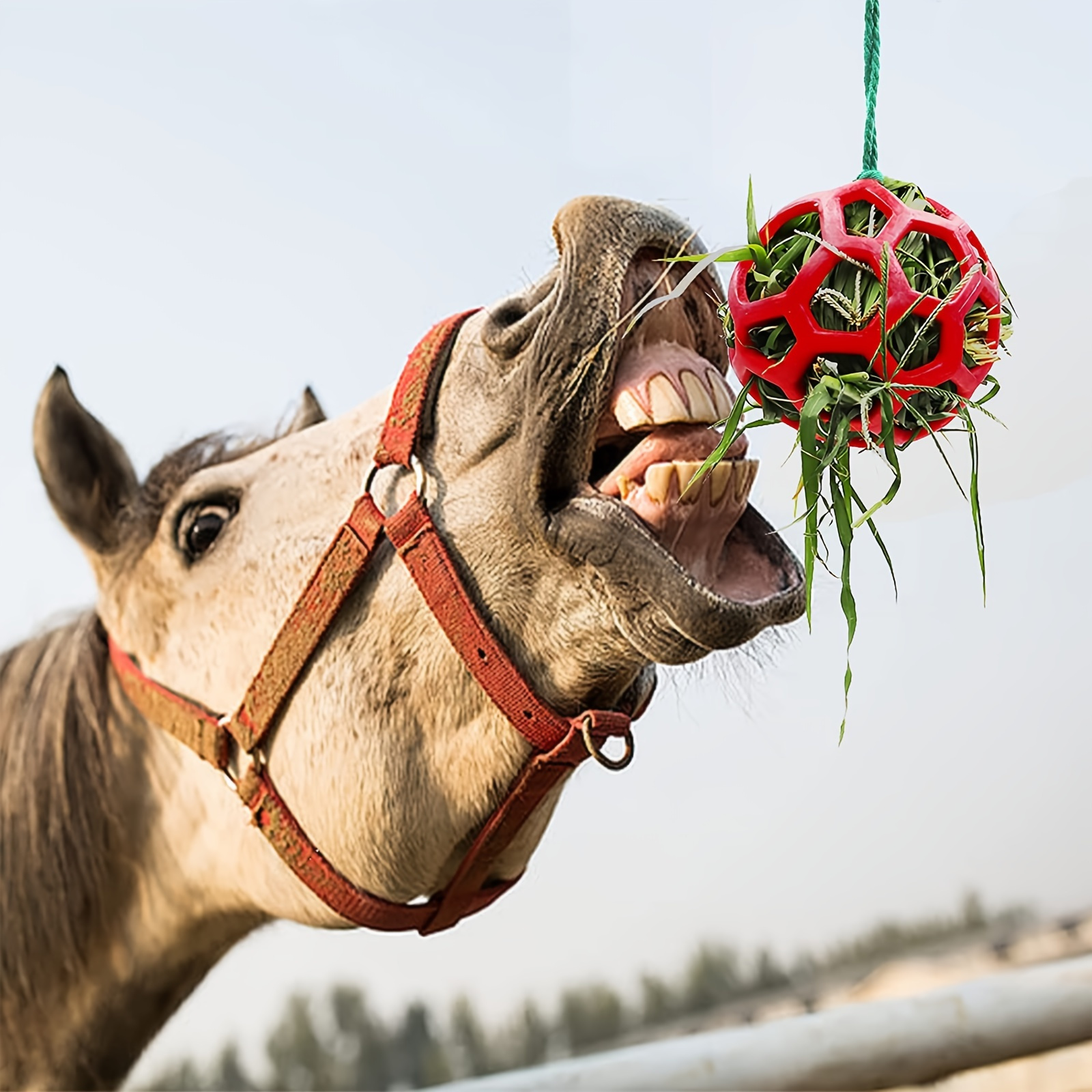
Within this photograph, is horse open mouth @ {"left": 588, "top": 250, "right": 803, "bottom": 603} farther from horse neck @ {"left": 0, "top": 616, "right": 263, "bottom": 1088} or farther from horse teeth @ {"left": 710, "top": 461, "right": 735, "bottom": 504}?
horse neck @ {"left": 0, "top": 616, "right": 263, "bottom": 1088}

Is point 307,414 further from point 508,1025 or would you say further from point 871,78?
point 508,1025

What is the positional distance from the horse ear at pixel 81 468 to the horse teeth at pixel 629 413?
0.72m

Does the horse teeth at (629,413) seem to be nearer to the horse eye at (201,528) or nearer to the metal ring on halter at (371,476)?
the metal ring on halter at (371,476)

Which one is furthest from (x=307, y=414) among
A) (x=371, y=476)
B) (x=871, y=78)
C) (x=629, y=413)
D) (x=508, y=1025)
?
(x=508, y=1025)

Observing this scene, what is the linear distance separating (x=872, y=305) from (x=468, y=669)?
1.61 feet

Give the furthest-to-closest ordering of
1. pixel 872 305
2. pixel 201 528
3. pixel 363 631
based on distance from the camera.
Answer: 1. pixel 201 528
2. pixel 363 631
3. pixel 872 305

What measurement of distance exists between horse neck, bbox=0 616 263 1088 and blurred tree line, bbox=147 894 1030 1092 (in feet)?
11.6

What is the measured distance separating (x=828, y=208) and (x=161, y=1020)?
1.24m

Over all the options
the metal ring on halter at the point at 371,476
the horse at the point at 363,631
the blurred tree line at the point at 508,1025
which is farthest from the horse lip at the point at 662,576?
the blurred tree line at the point at 508,1025

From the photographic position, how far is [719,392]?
95cm

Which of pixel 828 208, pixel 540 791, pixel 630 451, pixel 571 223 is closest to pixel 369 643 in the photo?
pixel 540 791

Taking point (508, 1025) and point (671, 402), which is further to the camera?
point (508, 1025)

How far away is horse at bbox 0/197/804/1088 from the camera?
936mm

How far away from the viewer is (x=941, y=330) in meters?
0.79
